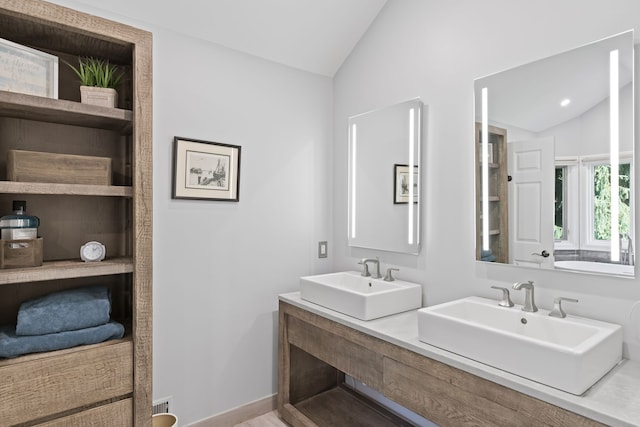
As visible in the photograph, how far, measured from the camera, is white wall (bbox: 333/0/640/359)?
58.9 inches

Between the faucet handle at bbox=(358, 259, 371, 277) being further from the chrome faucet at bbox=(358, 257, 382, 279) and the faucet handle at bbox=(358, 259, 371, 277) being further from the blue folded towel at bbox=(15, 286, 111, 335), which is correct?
the blue folded towel at bbox=(15, 286, 111, 335)

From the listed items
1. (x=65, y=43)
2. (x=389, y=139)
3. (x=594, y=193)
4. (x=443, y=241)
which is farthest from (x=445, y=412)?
(x=65, y=43)

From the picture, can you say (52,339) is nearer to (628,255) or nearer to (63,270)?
(63,270)

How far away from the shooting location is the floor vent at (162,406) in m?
2.02

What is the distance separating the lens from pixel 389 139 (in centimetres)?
233

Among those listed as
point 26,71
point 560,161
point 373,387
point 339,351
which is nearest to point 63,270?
point 26,71

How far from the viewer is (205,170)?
2.17 metres

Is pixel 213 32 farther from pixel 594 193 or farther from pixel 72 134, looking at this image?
pixel 594 193

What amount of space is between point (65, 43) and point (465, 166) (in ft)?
6.35

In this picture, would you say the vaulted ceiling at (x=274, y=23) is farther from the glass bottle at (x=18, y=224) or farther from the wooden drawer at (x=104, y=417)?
the wooden drawer at (x=104, y=417)

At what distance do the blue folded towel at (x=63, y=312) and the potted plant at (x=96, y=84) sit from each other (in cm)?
82

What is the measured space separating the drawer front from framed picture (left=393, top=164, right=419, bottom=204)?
0.89 meters

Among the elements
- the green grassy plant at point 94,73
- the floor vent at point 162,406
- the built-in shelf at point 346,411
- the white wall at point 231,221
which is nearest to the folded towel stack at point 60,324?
the white wall at point 231,221

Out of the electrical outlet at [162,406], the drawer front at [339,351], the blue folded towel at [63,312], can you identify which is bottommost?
the electrical outlet at [162,406]
